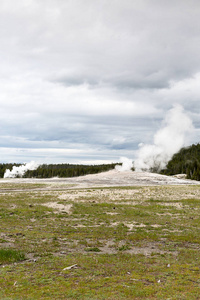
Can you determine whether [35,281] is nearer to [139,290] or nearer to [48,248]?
[139,290]

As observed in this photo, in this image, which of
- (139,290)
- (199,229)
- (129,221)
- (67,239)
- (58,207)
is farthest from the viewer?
(58,207)

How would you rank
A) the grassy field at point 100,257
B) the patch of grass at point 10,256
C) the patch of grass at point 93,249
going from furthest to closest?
the patch of grass at point 93,249 < the patch of grass at point 10,256 < the grassy field at point 100,257

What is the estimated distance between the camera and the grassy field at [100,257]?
33.2 ft

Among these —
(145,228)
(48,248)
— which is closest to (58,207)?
(145,228)

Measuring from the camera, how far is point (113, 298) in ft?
30.7

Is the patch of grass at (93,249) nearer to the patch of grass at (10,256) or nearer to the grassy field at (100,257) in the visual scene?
the grassy field at (100,257)

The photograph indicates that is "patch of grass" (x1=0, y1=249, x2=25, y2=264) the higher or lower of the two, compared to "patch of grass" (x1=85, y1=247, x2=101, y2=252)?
higher

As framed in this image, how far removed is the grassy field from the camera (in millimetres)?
10125

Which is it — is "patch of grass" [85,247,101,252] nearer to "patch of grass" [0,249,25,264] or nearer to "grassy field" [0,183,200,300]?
"grassy field" [0,183,200,300]

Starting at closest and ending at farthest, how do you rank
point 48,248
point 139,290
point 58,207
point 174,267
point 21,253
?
point 139,290, point 174,267, point 21,253, point 48,248, point 58,207

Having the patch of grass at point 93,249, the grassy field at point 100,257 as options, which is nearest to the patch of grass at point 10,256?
the grassy field at point 100,257

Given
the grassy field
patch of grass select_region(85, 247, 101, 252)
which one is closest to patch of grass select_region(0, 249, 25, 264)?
the grassy field

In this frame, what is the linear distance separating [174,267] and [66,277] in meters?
5.69

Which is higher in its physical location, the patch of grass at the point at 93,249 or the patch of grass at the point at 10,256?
the patch of grass at the point at 10,256
